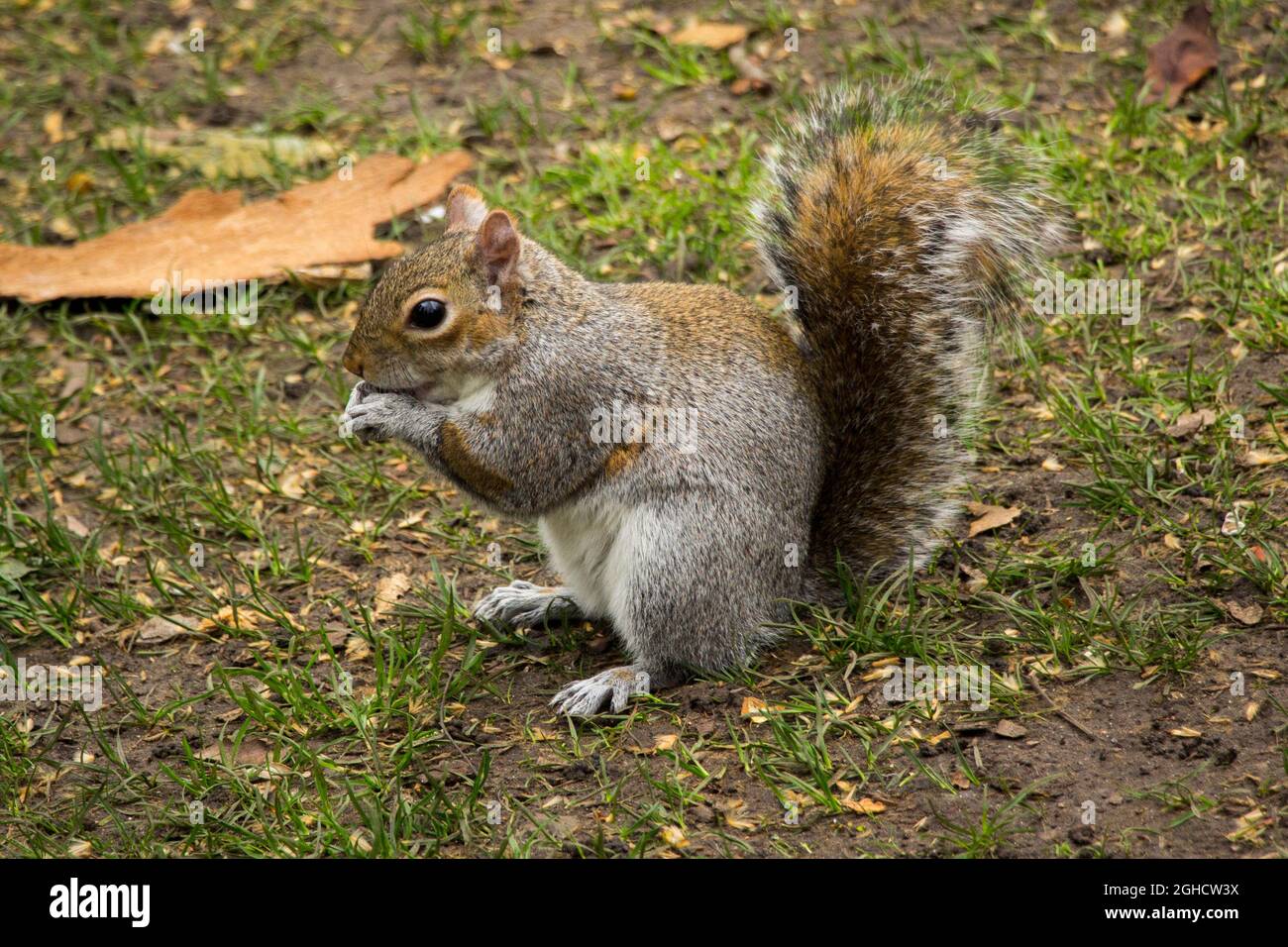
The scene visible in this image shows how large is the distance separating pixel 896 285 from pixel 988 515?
2.34ft

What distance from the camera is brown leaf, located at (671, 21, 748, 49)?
523 centimetres

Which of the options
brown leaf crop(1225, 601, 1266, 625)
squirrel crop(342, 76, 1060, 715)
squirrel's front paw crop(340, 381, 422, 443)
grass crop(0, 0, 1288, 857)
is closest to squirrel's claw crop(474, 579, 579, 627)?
grass crop(0, 0, 1288, 857)

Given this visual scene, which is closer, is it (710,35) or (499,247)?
(499,247)

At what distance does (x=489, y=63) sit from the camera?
534 cm

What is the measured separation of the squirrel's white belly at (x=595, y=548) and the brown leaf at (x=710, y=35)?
105 inches

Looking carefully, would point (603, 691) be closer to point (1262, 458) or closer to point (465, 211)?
point (465, 211)

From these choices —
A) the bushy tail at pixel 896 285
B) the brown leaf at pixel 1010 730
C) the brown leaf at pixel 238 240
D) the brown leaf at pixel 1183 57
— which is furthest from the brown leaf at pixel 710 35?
the brown leaf at pixel 1010 730

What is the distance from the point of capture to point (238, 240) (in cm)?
462

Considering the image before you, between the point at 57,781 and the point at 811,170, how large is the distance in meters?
2.09

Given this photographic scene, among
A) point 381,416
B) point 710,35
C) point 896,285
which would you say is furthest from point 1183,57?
point 381,416
